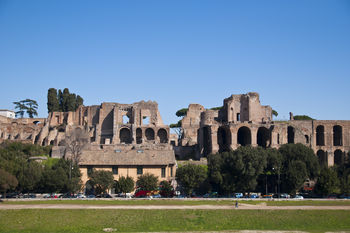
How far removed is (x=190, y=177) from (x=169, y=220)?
17.1m

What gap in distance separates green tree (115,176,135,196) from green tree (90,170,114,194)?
0.76 m

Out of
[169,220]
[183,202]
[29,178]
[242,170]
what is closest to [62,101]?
[29,178]

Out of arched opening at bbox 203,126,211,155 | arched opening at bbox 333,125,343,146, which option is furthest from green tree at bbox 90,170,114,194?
arched opening at bbox 333,125,343,146

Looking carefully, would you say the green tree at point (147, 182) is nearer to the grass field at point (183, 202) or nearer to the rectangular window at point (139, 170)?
the rectangular window at point (139, 170)

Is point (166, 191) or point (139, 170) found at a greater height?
point (139, 170)

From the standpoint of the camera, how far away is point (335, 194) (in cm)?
5150

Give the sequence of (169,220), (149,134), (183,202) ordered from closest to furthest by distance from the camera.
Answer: (169,220), (183,202), (149,134)

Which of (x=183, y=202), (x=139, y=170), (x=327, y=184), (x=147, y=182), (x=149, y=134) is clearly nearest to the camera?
(x=183, y=202)

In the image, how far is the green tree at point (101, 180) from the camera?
158ft

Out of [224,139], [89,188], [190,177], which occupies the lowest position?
[89,188]

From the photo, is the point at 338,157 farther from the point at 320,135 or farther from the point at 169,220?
the point at 169,220

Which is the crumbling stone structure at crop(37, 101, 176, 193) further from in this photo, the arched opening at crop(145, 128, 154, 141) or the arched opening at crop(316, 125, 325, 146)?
the arched opening at crop(316, 125, 325, 146)

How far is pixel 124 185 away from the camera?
48.4 m

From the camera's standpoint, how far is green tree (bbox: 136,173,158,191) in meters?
48.7
